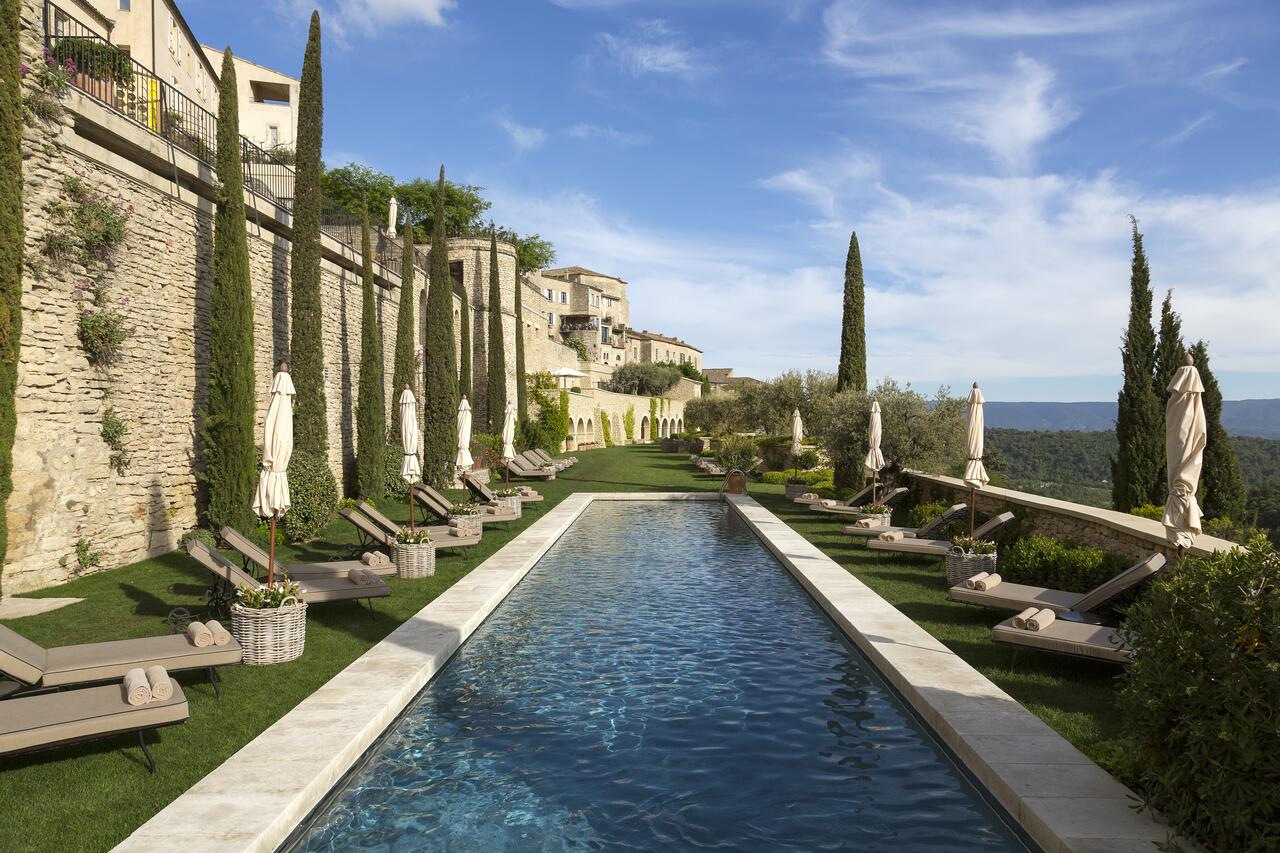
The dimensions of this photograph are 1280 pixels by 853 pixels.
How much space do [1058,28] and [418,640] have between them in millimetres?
13174

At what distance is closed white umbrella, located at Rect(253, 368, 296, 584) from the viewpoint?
7883mm

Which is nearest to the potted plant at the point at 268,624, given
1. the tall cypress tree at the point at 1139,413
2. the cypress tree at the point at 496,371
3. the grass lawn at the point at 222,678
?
the grass lawn at the point at 222,678

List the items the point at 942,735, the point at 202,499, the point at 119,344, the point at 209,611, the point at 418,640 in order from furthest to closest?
the point at 202,499 < the point at 119,344 < the point at 209,611 < the point at 418,640 < the point at 942,735

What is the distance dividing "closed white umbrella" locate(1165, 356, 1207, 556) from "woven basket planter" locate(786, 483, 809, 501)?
14784 mm

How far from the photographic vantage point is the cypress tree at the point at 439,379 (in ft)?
78.5

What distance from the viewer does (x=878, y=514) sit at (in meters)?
14.6

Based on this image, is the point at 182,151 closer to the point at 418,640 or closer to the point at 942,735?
the point at 418,640

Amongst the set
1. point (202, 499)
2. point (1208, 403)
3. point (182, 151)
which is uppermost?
point (182, 151)

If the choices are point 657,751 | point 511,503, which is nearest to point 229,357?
point 511,503

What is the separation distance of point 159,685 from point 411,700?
6.48 ft

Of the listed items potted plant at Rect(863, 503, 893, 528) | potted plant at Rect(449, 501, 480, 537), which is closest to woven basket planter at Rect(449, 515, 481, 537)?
potted plant at Rect(449, 501, 480, 537)

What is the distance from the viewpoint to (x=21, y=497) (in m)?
9.26

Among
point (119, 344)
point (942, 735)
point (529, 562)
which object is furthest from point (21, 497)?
point (942, 735)

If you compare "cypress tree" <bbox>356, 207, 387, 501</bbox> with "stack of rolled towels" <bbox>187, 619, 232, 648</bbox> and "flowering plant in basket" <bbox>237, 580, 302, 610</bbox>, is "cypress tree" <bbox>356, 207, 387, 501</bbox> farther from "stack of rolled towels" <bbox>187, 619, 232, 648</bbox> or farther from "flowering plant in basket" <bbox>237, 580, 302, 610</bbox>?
"stack of rolled towels" <bbox>187, 619, 232, 648</bbox>
